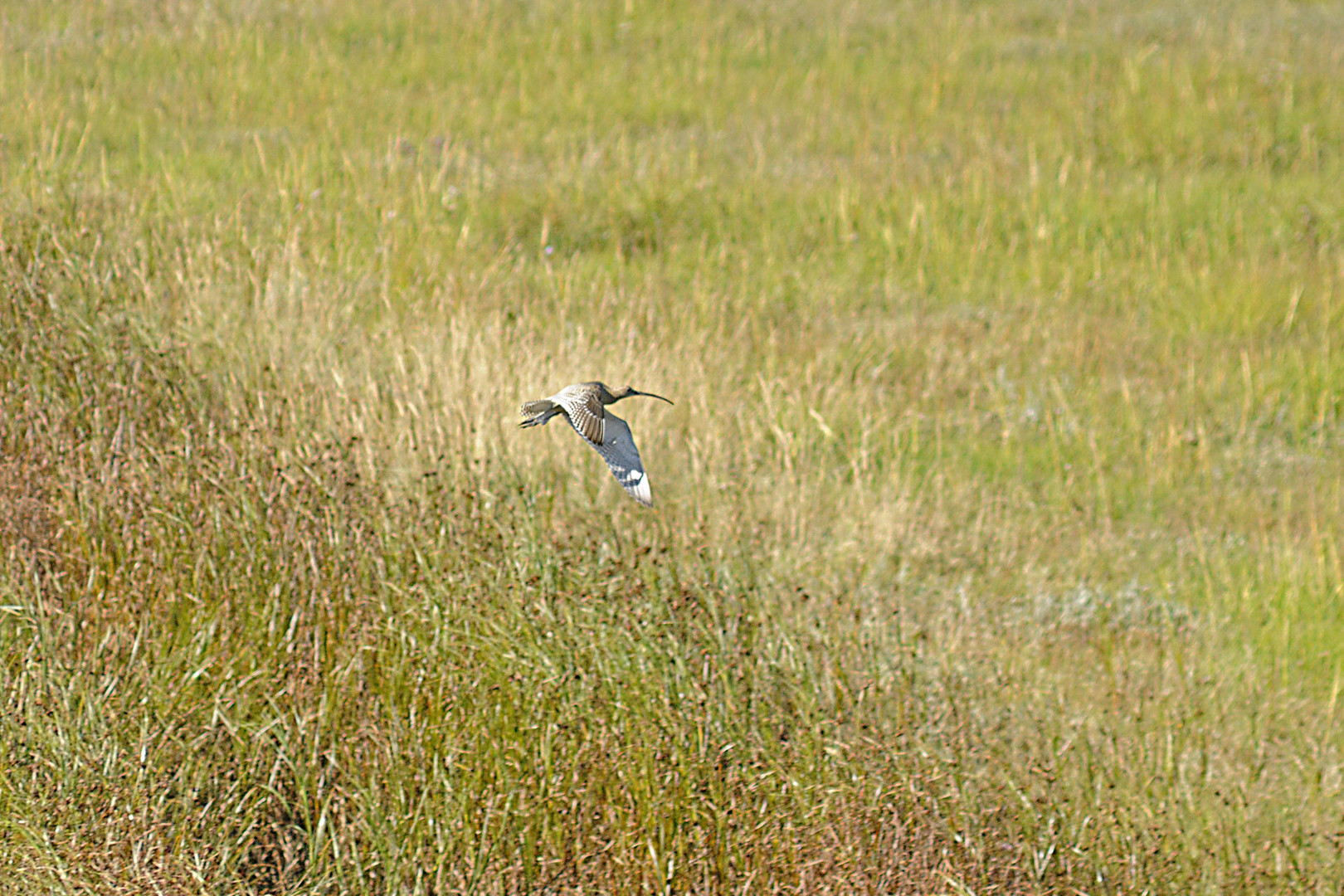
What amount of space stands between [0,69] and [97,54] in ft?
5.19

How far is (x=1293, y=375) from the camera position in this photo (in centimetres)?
515

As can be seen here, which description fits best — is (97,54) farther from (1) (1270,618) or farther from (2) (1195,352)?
(1) (1270,618)

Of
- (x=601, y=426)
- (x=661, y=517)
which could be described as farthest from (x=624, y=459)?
(x=661, y=517)

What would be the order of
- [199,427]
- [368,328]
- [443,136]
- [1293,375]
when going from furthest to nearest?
[443,136], [1293,375], [368,328], [199,427]

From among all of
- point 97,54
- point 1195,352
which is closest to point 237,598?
point 1195,352

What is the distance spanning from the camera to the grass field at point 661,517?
2406 mm

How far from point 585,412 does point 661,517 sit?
1761 mm

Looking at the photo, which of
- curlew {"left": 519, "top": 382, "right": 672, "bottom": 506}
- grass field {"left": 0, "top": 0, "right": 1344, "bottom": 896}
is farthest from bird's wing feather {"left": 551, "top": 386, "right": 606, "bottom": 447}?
grass field {"left": 0, "top": 0, "right": 1344, "bottom": 896}

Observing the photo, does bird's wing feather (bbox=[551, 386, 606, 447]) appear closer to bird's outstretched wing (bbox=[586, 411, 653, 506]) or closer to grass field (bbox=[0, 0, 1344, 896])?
bird's outstretched wing (bbox=[586, 411, 653, 506])

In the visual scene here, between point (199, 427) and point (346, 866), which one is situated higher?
point (199, 427)

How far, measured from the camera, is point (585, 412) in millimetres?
1655

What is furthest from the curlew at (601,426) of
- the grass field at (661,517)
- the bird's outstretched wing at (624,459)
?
the grass field at (661,517)

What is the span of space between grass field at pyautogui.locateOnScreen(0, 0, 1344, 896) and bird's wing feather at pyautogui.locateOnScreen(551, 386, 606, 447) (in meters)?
0.95

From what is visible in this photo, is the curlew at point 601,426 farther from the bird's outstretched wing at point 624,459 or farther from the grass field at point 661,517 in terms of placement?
the grass field at point 661,517
